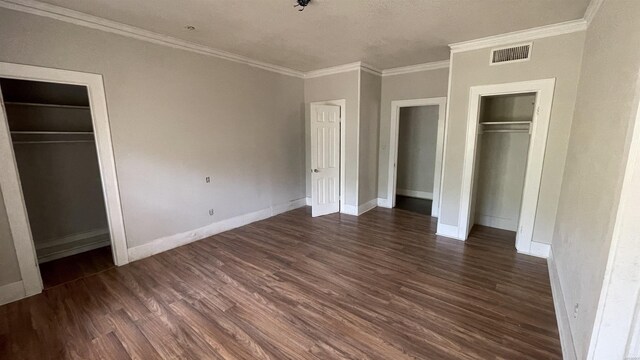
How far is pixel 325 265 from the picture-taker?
318 cm

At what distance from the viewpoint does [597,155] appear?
181 centimetres

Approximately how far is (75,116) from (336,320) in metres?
4.41

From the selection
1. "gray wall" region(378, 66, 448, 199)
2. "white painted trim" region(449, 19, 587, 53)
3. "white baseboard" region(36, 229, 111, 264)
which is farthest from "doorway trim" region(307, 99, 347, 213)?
"white baseboard" region(36, 229, 111, 264)

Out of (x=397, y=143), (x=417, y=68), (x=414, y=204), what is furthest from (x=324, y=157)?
(x=414, y=204)

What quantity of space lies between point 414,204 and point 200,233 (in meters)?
4.42

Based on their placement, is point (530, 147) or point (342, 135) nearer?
point (530, 147)

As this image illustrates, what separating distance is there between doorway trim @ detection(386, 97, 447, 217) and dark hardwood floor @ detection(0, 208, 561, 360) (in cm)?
136

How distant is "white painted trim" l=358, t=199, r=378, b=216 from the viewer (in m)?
5.10

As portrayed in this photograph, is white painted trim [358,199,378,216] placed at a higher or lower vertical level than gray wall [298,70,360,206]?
lower

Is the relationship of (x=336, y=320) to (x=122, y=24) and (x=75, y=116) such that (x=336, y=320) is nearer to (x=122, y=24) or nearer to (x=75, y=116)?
(x=122, y=24)

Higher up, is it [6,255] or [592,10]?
[592,10]

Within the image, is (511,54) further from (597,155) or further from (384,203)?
(384,203)

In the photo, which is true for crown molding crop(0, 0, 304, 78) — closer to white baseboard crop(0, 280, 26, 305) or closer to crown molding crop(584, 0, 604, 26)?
white baseboard crop(0, 280, 26, 305)

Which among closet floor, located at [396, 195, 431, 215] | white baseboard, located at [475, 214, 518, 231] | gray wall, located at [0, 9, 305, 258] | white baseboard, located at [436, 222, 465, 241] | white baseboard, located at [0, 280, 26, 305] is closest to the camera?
white baseboard, located at [0, 280, 26, 305]
